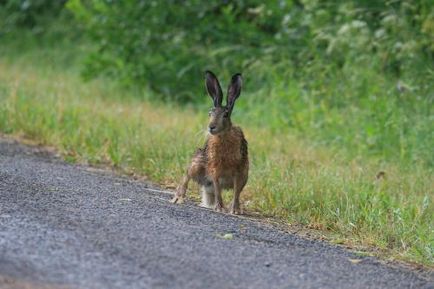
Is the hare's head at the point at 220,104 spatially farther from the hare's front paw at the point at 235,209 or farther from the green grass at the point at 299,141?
the green grass at the point at 299,141

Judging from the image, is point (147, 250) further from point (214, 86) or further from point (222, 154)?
point (214, 86)

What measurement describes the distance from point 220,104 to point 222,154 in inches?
15.5

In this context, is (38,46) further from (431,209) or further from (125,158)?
(431,209)

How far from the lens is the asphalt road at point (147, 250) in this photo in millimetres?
5301

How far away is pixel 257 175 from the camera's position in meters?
8.87

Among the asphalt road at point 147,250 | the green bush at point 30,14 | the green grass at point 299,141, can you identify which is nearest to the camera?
the asphalt road at point 147,250

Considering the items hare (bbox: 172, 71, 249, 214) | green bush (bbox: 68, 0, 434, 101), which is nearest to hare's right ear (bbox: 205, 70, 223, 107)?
hare (bbox: 172, 71, 249, 214)

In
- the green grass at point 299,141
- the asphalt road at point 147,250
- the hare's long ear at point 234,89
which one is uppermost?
the hare's long ear at point 234,89

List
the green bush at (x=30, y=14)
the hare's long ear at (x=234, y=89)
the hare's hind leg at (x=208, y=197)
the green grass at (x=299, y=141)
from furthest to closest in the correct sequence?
the green bush at (x=30, y=14) → the hare's hind leg at (x=208, y=197) → the hare's long ear at (x=234, y=89) → the green grass at (x=299, y=141)

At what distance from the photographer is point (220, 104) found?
8.14 m

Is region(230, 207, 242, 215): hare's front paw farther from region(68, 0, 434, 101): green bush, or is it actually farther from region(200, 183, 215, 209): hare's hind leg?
region(68, 0, 434, 101): green bush

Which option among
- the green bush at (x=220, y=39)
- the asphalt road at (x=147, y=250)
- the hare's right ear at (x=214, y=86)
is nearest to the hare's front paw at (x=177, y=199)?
the asphalt road at (x=147, y=250)

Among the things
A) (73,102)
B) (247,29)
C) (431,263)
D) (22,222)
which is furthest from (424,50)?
(22,222)

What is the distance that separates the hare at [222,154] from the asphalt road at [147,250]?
0.93ft
